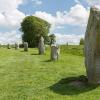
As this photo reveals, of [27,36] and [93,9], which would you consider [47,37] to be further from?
[93,9]

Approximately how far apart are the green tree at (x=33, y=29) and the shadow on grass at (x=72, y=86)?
71287 mm

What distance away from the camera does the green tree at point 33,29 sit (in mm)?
98562

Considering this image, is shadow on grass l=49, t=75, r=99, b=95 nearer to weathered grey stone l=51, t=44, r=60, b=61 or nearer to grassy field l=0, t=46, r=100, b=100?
grassy field l=0, t=46, r=100, b=100

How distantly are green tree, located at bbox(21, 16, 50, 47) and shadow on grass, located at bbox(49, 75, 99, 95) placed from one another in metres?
71.3

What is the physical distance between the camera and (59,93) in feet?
70.0

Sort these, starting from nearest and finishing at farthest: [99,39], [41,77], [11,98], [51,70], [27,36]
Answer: [11,98] → [99,39] → [41,77] → [51,70] → [27,36]

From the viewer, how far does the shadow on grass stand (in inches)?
852

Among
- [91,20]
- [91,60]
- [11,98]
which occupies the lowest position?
[11,98]

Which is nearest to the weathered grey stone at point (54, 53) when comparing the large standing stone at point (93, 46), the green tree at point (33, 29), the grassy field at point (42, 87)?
the grassy field at point (42, 87)

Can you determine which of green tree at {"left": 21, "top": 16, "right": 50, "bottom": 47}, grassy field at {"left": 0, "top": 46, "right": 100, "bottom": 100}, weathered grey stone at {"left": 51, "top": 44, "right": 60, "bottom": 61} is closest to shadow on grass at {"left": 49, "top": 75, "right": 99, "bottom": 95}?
Answer: grassy field at {"left": 0, "top": 46, "right": 100, "bottom": 100}

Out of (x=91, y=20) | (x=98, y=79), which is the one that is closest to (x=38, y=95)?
(x=98, y=79)

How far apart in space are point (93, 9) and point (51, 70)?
9367 millimetres

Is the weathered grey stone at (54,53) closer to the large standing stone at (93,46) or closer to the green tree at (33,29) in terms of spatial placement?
the large standing stone at (93,46)

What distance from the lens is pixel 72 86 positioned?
74.5 feet
